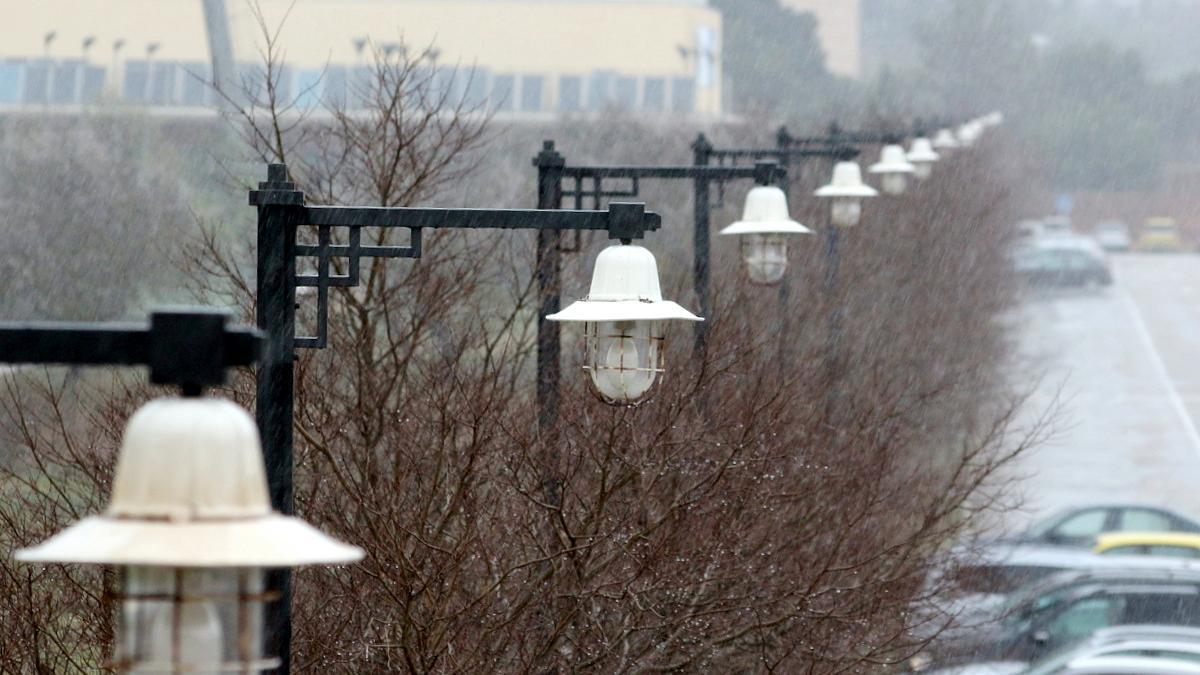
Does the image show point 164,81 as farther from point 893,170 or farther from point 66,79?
point 893,170

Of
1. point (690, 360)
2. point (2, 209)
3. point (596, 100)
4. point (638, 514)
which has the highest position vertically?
point (596, 100)

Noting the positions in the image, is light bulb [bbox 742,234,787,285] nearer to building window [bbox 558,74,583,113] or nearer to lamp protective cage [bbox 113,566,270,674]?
lamp protective cage [bbox 113,566,270,674]

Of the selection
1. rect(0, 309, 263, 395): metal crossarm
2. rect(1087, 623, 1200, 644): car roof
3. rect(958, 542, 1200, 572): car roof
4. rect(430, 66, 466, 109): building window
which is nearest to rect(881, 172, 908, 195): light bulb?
rect(958, 542, 1200, 572): car roof

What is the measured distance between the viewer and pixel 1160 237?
110 meters

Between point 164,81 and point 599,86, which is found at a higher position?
point 599,86

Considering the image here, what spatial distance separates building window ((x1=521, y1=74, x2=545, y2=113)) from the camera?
70.8 meters

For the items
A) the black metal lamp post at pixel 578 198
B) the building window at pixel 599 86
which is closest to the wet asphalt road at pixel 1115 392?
the black metal lamp post at pixel 578 198

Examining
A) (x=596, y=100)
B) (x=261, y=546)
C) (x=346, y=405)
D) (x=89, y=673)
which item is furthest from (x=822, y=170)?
(x=596, y=100)

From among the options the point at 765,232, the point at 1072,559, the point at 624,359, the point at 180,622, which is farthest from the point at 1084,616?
the point at 180,622

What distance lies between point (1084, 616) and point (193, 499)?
579 inches

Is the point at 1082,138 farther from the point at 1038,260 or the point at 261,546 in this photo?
the point at 261,546

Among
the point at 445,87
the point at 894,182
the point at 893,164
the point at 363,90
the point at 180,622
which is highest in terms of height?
the point at 445,87

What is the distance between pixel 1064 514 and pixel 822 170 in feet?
39.9

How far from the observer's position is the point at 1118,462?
3741cm
